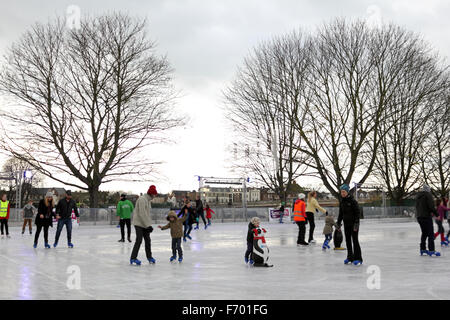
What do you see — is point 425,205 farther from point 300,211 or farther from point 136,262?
point 136,262

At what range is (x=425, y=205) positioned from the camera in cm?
1188

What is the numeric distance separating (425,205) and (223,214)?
26984 mm

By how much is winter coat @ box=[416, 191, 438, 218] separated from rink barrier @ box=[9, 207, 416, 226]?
80.8ft

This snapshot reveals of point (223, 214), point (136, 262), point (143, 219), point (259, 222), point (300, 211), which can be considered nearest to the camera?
point (136, 262)

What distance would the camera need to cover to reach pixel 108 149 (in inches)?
1304

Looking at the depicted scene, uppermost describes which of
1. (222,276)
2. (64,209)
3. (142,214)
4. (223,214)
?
(64,209)

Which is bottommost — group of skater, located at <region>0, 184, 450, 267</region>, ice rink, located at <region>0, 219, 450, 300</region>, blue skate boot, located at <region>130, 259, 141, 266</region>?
ice rink, located at <region>0, 219, 450, 300</region>

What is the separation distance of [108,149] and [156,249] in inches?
768

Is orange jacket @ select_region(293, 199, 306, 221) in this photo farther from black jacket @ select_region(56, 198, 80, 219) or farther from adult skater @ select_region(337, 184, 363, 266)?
black jacket @ select_region(56, 198, 80, 219)

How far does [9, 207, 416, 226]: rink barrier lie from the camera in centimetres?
3284

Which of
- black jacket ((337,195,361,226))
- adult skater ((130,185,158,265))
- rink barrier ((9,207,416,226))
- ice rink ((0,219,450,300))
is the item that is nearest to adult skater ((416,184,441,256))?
ice rink ((0,219,450,300))

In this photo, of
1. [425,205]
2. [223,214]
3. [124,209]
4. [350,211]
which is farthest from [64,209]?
[223,214]
